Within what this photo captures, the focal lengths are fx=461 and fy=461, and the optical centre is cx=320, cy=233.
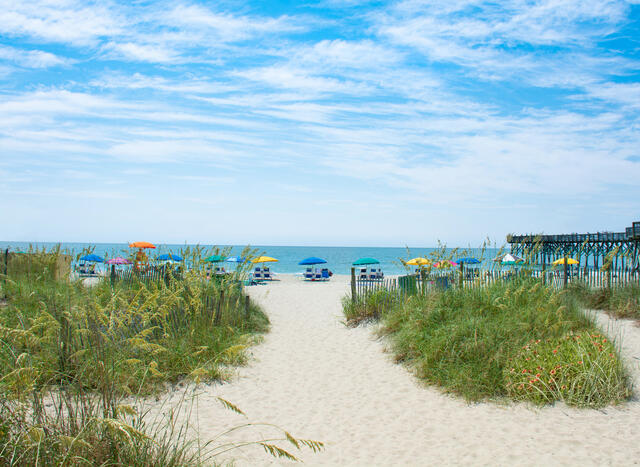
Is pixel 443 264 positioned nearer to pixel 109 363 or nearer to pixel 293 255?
pixel 109 363

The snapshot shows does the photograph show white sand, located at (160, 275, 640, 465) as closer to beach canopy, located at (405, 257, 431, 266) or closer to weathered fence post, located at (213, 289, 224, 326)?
weathered fence post, located at (213, 289, 224, 326)

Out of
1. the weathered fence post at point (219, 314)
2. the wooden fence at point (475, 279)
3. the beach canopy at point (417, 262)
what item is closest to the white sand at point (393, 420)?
the weathered fence post at point (219, 314)

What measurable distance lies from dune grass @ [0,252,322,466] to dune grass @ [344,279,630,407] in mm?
2637

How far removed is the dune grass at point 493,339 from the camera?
584 centimetres

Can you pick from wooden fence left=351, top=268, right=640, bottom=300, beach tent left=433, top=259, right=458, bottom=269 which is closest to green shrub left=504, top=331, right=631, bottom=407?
wooden fence left=351, top=268, right=640, bottom=300

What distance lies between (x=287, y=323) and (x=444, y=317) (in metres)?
4.63

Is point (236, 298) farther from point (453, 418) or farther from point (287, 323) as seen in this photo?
point (453, 418)

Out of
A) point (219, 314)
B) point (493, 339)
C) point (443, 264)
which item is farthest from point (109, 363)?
point (443, 264)

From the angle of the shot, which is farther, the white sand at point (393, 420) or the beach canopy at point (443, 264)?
the beach canopy at point (443, 264)

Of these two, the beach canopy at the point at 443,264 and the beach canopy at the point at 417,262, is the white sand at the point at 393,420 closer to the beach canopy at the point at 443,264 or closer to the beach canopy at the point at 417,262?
the beach canopy at the point at 443,264

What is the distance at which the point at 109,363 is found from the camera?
14.9ft

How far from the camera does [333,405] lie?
593 cm

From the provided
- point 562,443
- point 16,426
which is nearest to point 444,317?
point 562,443

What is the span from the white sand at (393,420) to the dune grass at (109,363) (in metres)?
0.40
